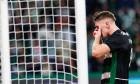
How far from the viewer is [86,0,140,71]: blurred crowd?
405 inches

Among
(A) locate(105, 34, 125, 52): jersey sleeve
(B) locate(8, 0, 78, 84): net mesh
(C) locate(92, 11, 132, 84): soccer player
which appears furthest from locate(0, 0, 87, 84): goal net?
(A) locate(105, 34, 125, 52): jersey sleeve

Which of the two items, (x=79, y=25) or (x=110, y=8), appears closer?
(x=79, y=25)

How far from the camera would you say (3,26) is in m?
4.57

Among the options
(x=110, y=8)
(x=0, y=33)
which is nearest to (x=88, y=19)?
(x=110, y=8)

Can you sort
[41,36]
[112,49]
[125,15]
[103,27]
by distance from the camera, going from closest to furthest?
[112,49] → [103,27] → [41,36] → [125,15]

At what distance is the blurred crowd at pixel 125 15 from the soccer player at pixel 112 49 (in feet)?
19.4

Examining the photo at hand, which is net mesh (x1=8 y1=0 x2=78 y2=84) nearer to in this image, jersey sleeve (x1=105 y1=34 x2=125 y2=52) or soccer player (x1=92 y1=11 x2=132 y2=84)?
soccer player (x1=92 y1=11 x2=132 y2=84)

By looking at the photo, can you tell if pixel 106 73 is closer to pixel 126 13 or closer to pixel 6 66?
pixel 6 66

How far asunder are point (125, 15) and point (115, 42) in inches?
265

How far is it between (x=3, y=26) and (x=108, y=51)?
3.91 feet

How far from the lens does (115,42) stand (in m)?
4.07

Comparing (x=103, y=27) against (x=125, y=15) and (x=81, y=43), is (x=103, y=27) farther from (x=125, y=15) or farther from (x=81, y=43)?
(x=125, y=15)

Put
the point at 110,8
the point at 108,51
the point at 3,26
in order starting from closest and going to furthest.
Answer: the point at 108,51 → the point at 3,26 → the point at 110,8

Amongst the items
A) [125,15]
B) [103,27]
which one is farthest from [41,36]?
[125,15]
